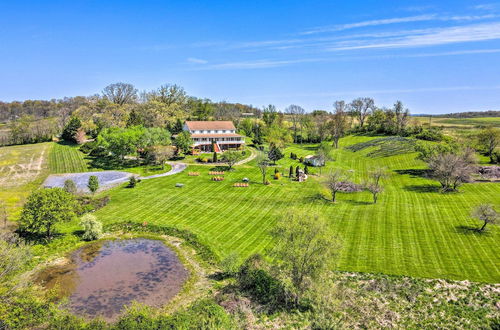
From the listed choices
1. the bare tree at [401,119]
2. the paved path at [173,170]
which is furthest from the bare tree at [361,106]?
the paved path at [173,170]

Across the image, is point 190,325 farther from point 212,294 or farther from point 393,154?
point 393,154

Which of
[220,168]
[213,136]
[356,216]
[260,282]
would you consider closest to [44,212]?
[260,282]

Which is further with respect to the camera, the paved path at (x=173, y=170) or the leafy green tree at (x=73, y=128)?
the leafy green tree at (x=73, y=128)

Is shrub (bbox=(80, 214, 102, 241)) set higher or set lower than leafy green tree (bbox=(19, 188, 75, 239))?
lower

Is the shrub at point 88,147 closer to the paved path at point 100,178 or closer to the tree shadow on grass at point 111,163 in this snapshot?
the tree shadow on grass at point 111,163

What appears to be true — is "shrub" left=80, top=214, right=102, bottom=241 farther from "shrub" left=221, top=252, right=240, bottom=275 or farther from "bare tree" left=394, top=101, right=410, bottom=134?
"bare tree" left=394, top=101, right=410, bottom=134

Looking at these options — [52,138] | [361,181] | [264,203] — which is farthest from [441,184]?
[52,138]

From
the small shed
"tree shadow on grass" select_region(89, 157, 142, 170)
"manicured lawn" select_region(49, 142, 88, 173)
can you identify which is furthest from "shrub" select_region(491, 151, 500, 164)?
"manicured lawn" select_region(49, 142, 88, 173)
